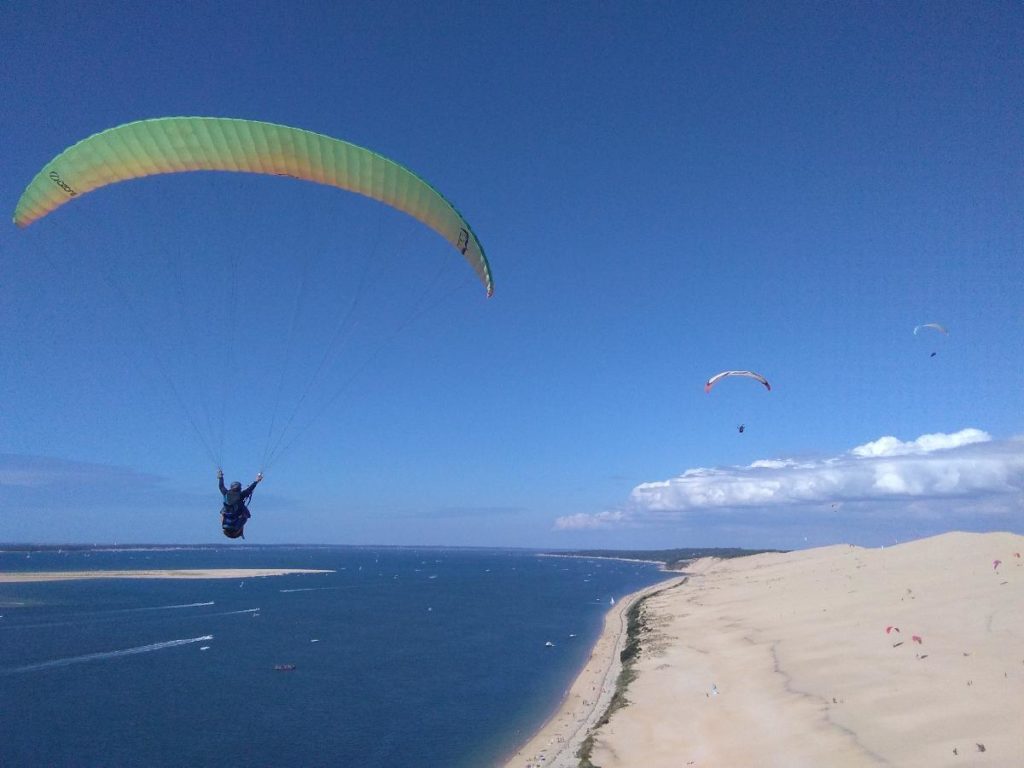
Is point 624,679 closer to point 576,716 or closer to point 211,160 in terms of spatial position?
point 576,716

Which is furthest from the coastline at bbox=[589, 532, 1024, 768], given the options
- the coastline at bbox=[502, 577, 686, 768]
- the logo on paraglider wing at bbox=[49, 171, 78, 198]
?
the logo on paraglider wing at bbox=[49, 171, 78, 198]

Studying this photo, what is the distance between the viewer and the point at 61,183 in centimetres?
1345

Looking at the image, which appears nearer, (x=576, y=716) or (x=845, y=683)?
(x=845, y=683)

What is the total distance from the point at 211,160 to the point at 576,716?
26228mm

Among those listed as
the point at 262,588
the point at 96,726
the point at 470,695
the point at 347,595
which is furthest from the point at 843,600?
the point at 262,588

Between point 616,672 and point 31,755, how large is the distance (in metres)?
27.8

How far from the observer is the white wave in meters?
36.2

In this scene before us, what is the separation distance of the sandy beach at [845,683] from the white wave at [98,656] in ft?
106

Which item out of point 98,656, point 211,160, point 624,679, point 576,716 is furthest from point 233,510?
point 98,656

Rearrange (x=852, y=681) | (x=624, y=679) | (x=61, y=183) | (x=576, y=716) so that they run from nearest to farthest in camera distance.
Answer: (x=61, y=183)
(x=852, y=681)
(x=576, y=716)
(x=624, y=679)

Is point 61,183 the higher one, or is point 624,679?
point 61,183

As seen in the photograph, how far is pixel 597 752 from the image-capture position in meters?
19.8

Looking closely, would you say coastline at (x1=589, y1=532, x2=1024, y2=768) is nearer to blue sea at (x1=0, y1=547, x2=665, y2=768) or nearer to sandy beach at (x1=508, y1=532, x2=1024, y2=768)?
sandy beach at (x1=508, y1=532, x2=1024, y2=768)

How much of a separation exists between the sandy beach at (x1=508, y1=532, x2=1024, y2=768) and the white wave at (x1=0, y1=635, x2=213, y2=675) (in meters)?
32.4
